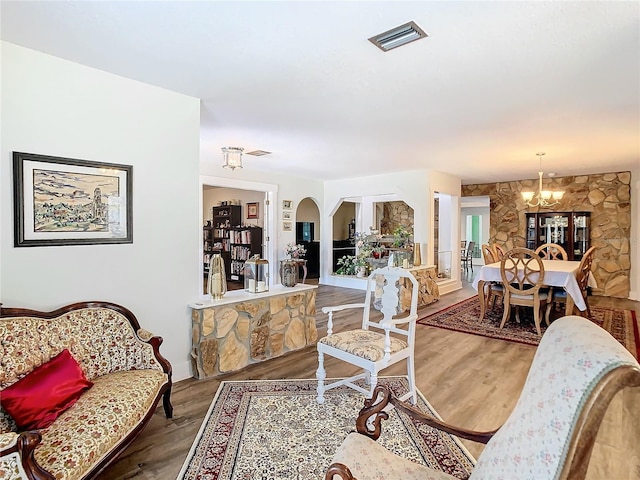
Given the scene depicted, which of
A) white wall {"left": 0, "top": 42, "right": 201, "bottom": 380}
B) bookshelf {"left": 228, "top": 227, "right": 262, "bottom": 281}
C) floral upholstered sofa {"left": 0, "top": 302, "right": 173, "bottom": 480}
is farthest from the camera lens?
bookshelf {"left": 228, "top": 227, "right": 262, "bottom": 281}

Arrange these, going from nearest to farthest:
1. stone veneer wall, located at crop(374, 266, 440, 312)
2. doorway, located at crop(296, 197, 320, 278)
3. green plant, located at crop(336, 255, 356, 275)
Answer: stone veneer wall, located at crop(374, 266, 440, 312) < green plant, located at crop(336, 255, 356, 275) < doorway, located at crop(296, 197, 320, 278)

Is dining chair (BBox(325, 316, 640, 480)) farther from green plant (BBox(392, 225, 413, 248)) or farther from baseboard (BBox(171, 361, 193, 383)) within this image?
green plant (BBox(392, 225, 413, 248))

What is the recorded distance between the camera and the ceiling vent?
198cm

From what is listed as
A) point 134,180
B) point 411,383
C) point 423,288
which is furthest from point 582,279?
point 134,180

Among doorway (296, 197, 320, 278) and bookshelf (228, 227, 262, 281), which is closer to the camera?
bookshelf (228, 227, 262, 281)

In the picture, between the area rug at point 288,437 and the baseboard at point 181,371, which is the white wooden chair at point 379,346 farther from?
the baseboard at point 181,371

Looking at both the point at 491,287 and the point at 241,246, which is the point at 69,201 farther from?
the point at 241,246

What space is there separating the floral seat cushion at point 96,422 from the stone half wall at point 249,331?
895 mm

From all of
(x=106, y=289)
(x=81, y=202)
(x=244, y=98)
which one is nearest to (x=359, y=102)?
(x=244, y=98)

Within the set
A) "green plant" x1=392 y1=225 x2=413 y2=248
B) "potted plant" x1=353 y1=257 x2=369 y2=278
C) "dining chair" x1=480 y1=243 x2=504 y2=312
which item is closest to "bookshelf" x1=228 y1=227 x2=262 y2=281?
"potted plant" x1=353 y1=257 x2=369 y2=278

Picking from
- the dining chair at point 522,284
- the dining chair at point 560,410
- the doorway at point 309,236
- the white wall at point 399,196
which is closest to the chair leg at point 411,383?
the dining chair at point 560,410

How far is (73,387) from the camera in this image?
186cm

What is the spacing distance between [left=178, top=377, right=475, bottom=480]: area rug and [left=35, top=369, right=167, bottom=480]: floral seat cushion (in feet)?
1.42

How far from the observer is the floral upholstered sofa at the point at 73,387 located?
142cm
